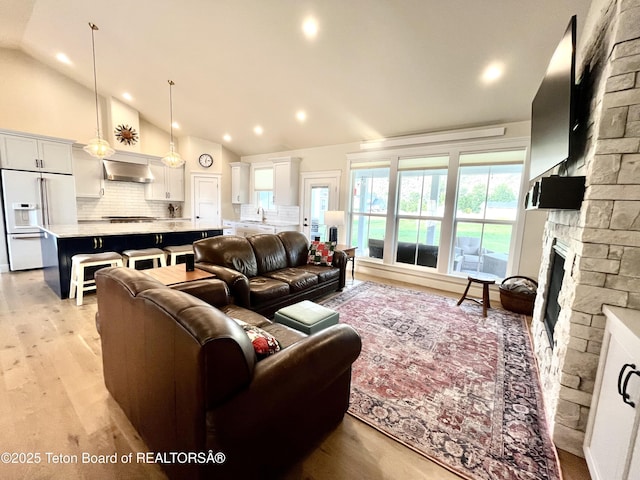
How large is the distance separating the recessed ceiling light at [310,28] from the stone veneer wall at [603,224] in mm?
2434

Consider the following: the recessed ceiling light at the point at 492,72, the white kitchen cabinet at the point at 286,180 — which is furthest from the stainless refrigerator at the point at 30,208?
the recessed ceiling light at the point at 492,72

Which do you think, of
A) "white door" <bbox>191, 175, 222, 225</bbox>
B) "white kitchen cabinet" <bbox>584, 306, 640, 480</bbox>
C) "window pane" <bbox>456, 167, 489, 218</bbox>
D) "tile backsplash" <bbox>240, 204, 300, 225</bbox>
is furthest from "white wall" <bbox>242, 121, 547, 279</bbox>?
"white kitchen cabinet" <bbox>584, 306, 640, 480</bbox>

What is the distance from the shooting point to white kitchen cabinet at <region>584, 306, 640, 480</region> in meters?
1.08

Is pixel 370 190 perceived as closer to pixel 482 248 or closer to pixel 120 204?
pixel 482 248

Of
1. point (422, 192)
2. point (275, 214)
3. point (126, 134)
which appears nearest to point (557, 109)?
point (422, 192)

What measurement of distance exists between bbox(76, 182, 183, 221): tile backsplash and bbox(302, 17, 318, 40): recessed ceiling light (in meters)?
5.57

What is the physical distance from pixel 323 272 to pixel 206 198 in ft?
15.8

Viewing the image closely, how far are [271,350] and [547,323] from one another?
2494 millimetres

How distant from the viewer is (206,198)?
23.2ft

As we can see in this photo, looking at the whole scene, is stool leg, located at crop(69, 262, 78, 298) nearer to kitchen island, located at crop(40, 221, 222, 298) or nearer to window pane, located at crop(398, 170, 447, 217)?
kitchen island, located at crop(40, 221, 222, 298)

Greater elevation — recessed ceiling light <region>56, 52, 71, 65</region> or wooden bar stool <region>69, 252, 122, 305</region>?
recessed ceiling light <region>56, 52, 71, 65</region>

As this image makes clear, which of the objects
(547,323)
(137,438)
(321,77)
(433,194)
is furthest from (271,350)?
(433,194)

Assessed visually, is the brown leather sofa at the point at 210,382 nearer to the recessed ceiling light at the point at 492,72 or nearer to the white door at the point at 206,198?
the recessed ceiling light at the point at 492,72

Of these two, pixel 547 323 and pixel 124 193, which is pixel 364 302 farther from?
pixel 124 193
